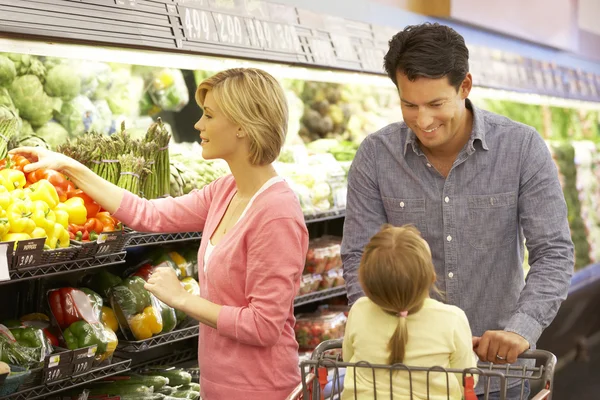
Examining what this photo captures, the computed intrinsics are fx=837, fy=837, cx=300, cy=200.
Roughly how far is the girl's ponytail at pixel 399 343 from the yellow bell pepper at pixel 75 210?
129 centimetres

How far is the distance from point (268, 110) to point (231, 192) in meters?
0.33

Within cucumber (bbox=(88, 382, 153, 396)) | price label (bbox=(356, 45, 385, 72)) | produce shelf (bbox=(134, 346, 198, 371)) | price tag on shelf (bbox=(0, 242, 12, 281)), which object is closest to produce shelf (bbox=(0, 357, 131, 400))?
cucumber (bbox=(88, 382, 153, 396))

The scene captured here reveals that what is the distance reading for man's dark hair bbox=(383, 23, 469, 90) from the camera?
7.82ft

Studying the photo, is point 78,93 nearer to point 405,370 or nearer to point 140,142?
point 140,142

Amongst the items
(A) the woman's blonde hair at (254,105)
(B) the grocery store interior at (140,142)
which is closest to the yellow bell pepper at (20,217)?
(B) the grocery store interior at (140,142)

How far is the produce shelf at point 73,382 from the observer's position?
8.70 feet

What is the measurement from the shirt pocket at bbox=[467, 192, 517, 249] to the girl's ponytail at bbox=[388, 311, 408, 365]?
2.21 ft

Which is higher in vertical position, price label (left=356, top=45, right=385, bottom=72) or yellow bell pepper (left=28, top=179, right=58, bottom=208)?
price label (left=356, top=45, right=385, bottom=72)

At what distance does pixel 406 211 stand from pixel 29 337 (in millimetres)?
1321

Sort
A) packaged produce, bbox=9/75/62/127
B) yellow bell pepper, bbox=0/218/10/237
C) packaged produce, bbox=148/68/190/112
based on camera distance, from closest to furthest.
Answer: yellow bell pepper, bbox=0/218/10/237
packaged produce, bbox=9/75/62/127
packaged produce, bbox=148/68/190/112

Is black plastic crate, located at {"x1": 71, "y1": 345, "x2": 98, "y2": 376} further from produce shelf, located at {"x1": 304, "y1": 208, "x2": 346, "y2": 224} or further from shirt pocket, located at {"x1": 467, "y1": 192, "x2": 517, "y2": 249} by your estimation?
produce shelf, located at {"x1": 304, "y1": 208, "x2": 346, "y2": 224}

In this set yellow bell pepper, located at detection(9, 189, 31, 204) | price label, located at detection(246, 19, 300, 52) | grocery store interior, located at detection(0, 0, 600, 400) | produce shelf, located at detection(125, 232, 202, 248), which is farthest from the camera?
price label, located at detection(246, 19, 300, 52)

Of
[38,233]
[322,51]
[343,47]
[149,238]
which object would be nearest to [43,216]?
[38,233]

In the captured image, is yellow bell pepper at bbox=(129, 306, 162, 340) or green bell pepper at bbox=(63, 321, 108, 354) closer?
green bell pepper at bbox=(63, 321, 108, 354)
